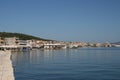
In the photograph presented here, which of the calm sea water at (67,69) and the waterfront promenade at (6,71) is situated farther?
the calm sea water at (67,69)

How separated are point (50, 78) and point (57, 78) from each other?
2.53ft

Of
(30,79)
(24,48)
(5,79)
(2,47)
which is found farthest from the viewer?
(24,48)

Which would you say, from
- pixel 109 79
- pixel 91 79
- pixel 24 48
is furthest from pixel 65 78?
pixel 24 48

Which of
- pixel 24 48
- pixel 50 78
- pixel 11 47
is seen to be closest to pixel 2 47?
pixel 11 47

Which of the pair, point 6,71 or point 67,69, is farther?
point 67,69

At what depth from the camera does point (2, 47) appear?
474ft

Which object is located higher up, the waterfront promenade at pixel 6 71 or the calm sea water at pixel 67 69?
the waterfront promenade at pixel 6 71

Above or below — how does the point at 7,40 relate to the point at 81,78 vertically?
above

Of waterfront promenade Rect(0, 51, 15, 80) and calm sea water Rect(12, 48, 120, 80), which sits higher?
waterfront promenade Rect(0, 51, 15, 80)

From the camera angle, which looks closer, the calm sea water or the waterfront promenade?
the waterfront promenade

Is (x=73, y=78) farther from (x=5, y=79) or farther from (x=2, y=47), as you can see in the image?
(x=2, y=47)

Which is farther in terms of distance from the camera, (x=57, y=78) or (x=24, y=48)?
(x=24, y=48)

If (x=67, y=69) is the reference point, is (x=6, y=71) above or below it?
above

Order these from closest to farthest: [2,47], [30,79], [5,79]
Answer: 1. [5,79]
2. [30,79]
3. [2,47]
